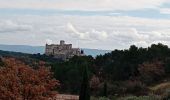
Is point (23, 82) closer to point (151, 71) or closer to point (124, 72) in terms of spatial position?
point (151, 71)

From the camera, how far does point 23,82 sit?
3312 cm

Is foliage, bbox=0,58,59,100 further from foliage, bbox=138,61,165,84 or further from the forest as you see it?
foliage, bbox=138,61,165,84

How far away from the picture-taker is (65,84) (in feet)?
323

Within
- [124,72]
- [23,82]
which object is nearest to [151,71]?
[124,72]

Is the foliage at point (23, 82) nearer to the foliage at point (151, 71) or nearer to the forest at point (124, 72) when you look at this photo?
the forest at point (124, 72)

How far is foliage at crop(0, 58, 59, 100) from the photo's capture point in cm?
3161

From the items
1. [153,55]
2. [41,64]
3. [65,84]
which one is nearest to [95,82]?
[65,84]

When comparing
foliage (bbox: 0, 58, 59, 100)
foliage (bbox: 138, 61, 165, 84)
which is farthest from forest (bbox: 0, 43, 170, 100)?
foliage (bbox: 0, 58, 59, 100)

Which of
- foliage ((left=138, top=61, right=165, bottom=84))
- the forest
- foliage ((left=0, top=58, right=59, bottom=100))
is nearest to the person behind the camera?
foliage ((left=0, top=58, right=59, bottom=100))

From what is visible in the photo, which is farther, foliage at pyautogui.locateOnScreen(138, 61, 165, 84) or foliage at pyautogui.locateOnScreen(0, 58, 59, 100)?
foliage at pyautogui.locateOnScreen(138, 61, 165, 84)

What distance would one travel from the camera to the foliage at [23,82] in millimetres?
31609

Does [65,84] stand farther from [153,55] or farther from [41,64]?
[41,64]

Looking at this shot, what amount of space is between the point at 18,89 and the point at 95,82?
63.3 metres

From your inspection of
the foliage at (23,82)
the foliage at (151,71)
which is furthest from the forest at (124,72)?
the foliage at (23,82)
